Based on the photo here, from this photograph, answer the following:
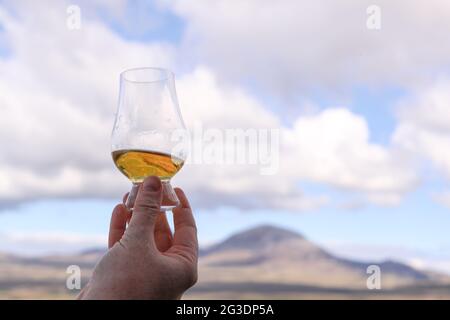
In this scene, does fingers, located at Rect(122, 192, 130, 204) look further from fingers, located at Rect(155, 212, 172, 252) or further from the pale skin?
the pale skin

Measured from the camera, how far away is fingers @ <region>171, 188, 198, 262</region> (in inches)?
108

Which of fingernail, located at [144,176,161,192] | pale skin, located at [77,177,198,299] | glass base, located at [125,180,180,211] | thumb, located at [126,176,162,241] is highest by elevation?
glass base, located at [125,180,180,211]

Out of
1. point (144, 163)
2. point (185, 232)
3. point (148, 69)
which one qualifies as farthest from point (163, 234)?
point (148, 69)

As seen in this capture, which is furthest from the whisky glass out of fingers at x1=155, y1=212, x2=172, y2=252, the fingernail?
the fingernail

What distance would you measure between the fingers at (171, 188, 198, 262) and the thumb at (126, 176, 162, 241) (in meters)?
0.35

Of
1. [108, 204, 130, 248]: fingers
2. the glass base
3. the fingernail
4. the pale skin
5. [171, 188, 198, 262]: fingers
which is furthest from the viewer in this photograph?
[108, 204, 130, 248]: fingers

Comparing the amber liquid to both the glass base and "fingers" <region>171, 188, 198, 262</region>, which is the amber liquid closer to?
the glass base

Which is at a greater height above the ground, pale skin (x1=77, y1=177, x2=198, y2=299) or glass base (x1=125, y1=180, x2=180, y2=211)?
glass base (x1=125, y1=180, x2=180, y2=211)

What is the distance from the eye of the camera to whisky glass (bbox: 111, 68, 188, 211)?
283cm

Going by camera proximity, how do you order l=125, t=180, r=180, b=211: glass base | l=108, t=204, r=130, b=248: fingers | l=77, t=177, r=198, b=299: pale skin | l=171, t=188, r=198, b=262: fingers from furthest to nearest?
1. l=108, t=204, r=130, b=248: fingers
2. l=125, t=180, r=180, b=211: glass base
3. l=171, t=188, r=198, b=262: fingers
4. l=77, t=177, r=198, b=299: pale skin

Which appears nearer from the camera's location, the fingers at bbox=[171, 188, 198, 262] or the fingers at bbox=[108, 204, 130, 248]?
the fingers at bbox=[171, 188, 198, 262]

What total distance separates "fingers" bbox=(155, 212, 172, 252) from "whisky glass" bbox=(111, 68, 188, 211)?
134 mm

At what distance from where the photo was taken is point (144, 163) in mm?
2842
